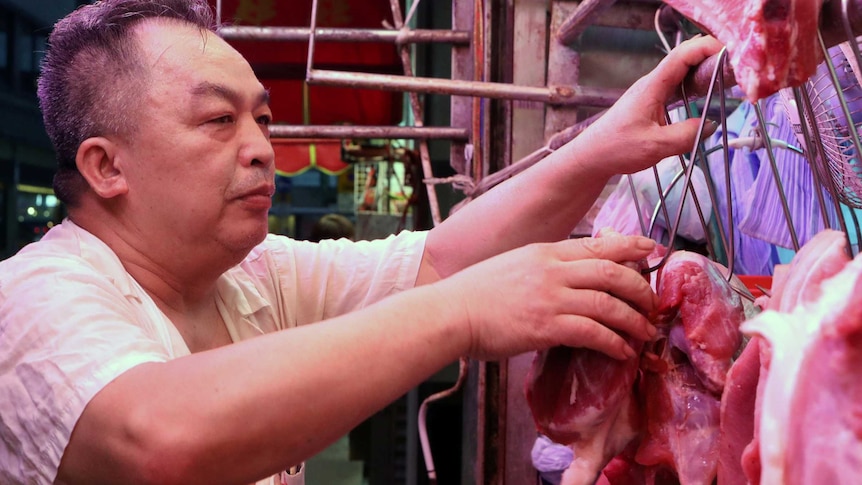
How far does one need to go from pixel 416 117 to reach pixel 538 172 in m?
1.83

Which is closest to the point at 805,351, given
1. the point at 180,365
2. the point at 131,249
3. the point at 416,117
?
the point at 180,365

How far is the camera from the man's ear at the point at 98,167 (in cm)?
145

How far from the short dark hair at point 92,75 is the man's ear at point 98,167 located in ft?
0.08

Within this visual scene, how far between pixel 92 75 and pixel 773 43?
1250mm

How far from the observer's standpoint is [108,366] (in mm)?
1008

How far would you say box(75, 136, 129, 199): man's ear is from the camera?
4.76 feet

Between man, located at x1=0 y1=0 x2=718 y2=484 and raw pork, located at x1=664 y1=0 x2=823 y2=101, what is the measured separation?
28 centimetres

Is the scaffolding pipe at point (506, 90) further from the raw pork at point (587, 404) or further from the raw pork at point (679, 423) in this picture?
the raw pork at point (679, 423)

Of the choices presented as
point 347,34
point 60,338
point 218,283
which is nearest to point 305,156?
point 347,34

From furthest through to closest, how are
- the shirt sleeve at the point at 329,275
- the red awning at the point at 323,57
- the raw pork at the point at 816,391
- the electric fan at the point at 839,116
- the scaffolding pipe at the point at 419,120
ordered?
the red awning at the point at 323,57
the scaffolding pipe at the point at 419,120
the shirt sleeve at the point at 329,275
the electric fan at the point at 839,116
the raw pork at the point at 816,391

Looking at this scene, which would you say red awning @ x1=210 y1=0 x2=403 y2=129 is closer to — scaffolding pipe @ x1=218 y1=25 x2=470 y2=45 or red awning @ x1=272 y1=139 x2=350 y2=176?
red awning @ x1=272 y1=139 x2=350 y2=176

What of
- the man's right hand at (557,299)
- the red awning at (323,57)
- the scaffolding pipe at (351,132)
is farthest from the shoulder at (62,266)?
the red awning at (323,57)

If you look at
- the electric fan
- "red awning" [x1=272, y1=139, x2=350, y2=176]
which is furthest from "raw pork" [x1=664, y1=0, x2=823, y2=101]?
"red awning" [x1=272, y1=139, x2=350, y2=176]

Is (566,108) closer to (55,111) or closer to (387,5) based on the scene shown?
(55,111)
